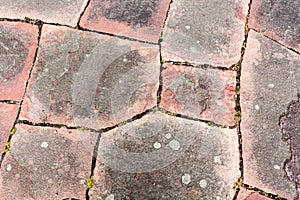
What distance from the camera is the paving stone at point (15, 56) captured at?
101 inches

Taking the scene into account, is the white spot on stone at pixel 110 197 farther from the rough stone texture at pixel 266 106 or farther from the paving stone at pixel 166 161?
the rough stone texture at pixel 266 106

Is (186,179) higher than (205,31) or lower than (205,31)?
lower

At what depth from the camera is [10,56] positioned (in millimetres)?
2648

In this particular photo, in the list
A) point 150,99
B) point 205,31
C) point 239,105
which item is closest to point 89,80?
point 150,99

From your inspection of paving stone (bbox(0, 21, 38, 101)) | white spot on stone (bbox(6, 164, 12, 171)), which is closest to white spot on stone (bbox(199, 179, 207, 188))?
white spot on stone (bbox(6, 164, 12, 171))

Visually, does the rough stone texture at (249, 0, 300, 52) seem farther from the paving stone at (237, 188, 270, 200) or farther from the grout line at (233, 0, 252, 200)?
the paving stone at (237, 188, 270, 200)

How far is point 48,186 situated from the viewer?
231 centimetres

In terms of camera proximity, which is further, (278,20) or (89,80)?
(278,20)

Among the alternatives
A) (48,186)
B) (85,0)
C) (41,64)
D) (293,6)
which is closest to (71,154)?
(48,186)

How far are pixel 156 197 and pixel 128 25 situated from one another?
3.71 feet

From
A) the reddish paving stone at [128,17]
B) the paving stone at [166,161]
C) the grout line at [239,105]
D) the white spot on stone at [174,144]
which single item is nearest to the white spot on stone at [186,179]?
the paving stone at [166,161]

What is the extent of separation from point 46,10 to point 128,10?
544 mm

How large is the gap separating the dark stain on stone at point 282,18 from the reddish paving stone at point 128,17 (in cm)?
66

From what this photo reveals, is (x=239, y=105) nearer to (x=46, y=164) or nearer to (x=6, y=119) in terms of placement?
(x=46, y=164)
